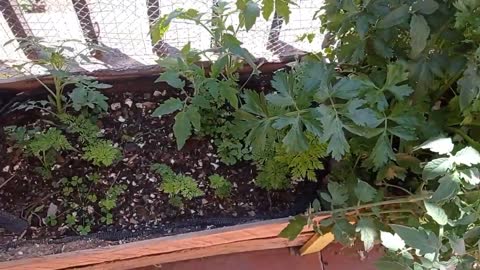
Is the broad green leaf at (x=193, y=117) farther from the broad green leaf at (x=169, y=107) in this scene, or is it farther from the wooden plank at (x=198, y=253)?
the wooden plank at (x=198, y=253)

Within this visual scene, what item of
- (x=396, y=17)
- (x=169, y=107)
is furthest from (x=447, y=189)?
(x=169, y=107)

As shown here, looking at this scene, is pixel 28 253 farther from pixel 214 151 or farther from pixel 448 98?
pixel 448 98

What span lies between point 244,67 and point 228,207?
28cm

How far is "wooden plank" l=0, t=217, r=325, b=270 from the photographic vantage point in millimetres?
1104

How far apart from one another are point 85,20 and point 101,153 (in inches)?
11.5

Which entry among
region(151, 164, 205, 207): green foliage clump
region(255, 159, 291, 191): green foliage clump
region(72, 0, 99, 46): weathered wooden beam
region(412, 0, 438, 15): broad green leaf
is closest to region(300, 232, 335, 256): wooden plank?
region(255, 159, 291, 191): green foliage clump

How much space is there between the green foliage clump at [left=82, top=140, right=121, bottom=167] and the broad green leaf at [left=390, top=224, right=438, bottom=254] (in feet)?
1.88

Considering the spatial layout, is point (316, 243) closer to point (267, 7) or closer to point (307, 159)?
point (307, 159)

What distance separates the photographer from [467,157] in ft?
2.96

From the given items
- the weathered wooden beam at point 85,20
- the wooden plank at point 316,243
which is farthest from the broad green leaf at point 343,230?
the weathered wooden beam at point 85,20

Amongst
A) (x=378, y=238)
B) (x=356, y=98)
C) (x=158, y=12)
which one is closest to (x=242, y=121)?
(x=356, y=98)

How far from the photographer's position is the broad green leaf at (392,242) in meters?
0.91

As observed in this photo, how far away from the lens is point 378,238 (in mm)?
1046

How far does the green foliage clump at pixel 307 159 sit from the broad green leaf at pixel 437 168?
260 mm
